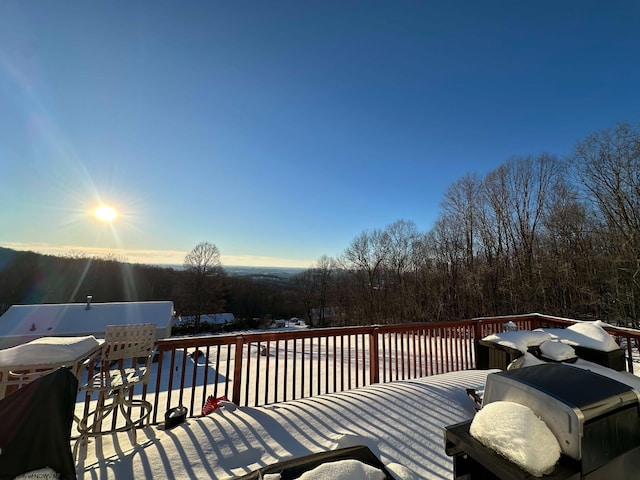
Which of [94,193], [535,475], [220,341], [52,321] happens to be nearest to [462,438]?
[535,475]

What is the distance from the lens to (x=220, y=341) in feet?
10.7

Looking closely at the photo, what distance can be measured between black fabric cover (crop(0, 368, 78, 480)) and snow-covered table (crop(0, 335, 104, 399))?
1.09 metres

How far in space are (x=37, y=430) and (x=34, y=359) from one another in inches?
52.3

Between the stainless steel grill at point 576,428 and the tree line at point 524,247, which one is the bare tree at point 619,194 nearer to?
the tree line at point 524,247

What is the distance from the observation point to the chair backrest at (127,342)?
269 centimetres

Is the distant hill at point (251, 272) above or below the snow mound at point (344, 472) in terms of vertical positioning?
above

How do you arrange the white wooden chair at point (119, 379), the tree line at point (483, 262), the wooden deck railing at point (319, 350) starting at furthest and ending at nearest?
the tree line at point (483, 262), the wooden deck railing at point (319, 350), the white wooden chair at point (119, 379)

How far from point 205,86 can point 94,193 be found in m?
5.45

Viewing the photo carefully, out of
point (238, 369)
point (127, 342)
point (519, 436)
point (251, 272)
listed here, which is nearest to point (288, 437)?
point (238, 369)

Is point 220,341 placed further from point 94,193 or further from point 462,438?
point 94,193

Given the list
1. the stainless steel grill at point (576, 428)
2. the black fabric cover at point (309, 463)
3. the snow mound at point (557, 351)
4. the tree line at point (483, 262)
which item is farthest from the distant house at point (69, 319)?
the stainless steel grill at point (576, 428)

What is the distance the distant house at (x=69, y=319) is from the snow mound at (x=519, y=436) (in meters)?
16.1

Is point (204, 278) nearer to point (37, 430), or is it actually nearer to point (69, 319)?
point (69, 319)

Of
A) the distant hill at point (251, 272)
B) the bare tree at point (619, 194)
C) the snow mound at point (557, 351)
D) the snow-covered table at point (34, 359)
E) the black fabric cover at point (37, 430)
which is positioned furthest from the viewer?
the distant hill at point (251, 272)
